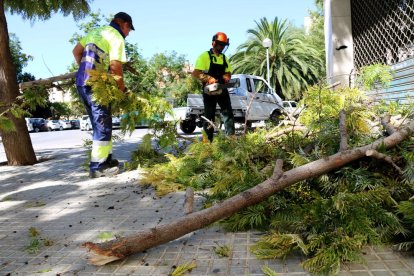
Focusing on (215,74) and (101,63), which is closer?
(101,63)

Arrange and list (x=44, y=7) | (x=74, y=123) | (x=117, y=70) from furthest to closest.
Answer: (x=74, y=123), (x=44, y=7), (x=117, y=70)

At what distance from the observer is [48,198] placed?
4258mm

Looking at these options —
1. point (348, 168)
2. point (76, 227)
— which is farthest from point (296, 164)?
point (76, 227)

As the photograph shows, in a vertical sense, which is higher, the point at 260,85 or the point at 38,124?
the point at 260,85

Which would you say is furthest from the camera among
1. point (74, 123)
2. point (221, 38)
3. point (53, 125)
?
point (74, 123)

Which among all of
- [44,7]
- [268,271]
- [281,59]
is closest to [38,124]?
[281,59]

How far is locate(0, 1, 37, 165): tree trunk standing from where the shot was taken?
6.50 meters

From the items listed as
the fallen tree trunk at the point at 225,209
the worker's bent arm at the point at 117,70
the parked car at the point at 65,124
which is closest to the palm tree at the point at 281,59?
the parked car at the point at 65,124

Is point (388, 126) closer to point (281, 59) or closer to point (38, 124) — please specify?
point (281, 59)

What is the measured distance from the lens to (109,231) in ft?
9.73

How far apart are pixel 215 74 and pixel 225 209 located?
398 centimetres

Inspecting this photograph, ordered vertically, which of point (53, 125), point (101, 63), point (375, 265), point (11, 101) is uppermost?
point (101, 63)

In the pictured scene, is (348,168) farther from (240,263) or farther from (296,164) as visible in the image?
(240,263)

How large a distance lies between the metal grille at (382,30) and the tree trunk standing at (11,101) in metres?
7.00
